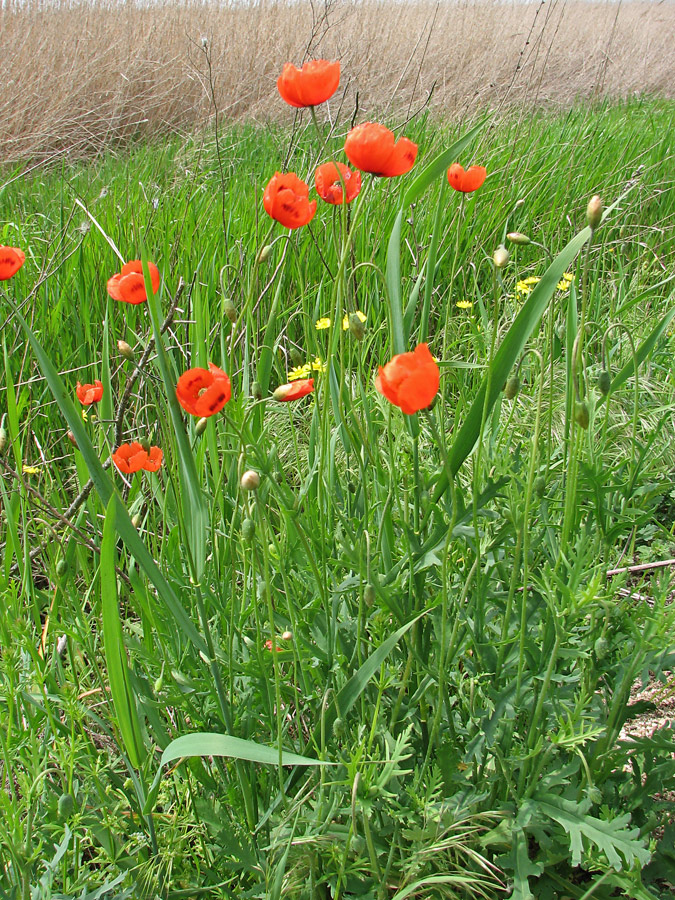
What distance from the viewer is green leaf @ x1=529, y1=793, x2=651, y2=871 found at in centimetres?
80

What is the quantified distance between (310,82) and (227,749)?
0.84m

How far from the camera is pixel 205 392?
814 millimetres

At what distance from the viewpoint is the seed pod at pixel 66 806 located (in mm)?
881

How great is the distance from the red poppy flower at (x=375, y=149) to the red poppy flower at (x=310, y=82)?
3.2 inches

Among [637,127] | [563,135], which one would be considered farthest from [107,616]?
[637,127]

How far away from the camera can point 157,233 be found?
2604 mm

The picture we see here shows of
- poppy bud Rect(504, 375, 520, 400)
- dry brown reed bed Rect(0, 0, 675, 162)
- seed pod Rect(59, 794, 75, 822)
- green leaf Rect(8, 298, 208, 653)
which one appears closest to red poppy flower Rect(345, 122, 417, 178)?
poppy bud Rect(504, 375, 520, 400)

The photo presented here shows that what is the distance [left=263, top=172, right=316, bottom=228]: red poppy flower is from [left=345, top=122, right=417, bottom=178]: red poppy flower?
9 centimetres

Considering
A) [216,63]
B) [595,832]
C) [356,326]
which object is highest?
[356,326]

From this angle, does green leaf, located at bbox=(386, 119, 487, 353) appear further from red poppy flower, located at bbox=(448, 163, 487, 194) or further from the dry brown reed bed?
the dry brown reed bed

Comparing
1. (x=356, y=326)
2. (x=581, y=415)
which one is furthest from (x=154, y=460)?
(x=581, y=415)

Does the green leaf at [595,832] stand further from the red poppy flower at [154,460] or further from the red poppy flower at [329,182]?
the red poppy flower at [329,182]

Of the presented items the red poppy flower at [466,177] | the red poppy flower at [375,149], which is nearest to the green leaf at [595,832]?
the red poppy flower at [375,149]

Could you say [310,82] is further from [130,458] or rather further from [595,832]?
[595,832]
